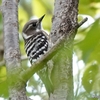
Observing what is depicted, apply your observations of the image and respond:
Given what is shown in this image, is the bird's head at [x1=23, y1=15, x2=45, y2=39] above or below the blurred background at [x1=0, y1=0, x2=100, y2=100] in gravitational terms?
above

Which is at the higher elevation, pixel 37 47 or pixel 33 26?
pixel 33 26

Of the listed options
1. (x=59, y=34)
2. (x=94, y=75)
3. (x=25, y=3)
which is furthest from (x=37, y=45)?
(x=25, y=3)

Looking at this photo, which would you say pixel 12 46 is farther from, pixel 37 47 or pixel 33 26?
pixel 33 26

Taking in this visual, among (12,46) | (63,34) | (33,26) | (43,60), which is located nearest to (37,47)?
(63,34)

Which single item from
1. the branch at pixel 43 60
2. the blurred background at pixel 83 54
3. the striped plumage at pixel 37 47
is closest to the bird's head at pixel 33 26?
the blurred background at pixel 83 54

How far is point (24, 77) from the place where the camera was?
175cm

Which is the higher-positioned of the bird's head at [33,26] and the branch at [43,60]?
the bird's head at [33,26]

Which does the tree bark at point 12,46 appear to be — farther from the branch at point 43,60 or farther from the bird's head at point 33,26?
the bird's head at point 33,26

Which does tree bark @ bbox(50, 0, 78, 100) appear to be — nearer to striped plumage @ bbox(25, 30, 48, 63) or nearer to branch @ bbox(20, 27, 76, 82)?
branch @ bbox(20, 27, 76, 82)

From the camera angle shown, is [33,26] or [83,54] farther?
[33,26]

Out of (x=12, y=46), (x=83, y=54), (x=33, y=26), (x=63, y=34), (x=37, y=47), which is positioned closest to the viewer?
(x=83, y=54)

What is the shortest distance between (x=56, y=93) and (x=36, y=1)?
238 cm

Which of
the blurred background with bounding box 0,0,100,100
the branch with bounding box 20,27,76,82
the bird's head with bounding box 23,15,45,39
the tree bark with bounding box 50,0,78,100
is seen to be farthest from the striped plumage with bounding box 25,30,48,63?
the branch with bounding box 20,27,76,82

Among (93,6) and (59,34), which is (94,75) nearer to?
(59,34)
